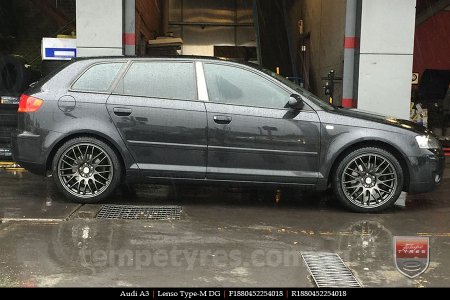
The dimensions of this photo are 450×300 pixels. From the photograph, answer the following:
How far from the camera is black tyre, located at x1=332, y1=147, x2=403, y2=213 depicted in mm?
5914

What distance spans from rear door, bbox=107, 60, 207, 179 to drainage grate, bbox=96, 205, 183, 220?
399mm

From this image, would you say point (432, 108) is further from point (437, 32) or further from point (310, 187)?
point (310, 187)

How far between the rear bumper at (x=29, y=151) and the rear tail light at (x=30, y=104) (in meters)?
0.28

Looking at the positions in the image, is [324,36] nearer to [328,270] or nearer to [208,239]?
[208,239]

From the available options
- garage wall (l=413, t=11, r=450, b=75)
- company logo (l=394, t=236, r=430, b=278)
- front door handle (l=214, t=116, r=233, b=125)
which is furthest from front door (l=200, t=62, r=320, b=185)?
garage wall (l=413, t=11, r=450, b=75)

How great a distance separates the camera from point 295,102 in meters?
5.83

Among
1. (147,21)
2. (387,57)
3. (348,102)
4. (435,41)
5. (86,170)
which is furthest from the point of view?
(147,21)

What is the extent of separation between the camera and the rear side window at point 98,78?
20.0 feet

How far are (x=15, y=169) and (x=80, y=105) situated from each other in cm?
307

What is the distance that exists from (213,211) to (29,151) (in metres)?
2.23

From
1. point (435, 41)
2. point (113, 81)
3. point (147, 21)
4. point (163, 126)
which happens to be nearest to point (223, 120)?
point (163, 126)

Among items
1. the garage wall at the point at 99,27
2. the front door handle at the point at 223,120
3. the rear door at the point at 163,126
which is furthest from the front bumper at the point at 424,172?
the garage wall at the point at 99,27

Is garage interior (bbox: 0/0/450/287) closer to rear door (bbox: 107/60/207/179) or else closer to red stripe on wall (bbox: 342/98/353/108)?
red stripe on wall (bbox: 342/98/353/108)

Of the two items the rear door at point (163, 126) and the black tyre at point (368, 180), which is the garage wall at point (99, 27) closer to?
the rear door at point (163, 126)
